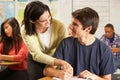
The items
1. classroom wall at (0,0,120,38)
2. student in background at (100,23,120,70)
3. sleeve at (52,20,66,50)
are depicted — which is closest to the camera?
sleeve at (52,20,66,50)

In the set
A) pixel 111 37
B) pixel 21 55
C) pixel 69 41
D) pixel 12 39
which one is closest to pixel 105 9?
pixel 111 37

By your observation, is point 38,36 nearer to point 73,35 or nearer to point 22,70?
point 73,35

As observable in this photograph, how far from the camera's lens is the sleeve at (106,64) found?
77.4 inches

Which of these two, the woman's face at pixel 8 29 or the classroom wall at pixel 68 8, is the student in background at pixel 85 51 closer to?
the woman's face at pixel 8 29

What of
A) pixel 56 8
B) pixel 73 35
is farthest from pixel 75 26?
pixel 56 8

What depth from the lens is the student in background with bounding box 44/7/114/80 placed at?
1.95 metres

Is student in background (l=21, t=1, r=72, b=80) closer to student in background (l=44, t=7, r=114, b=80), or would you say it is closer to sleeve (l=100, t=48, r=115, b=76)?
student in background (l=44, t=7, r=114, b=80)

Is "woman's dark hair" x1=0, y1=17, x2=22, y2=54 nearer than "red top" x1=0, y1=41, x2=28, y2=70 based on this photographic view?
No

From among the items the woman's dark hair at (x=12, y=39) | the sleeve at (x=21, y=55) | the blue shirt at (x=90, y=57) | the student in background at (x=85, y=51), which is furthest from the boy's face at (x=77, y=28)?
the woman's dark hair at (x=12, y=39)

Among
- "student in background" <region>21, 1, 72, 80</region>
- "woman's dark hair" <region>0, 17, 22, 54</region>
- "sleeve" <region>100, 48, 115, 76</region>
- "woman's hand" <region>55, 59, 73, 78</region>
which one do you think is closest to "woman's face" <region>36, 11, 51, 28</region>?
"student in background" <region>21, 1, 72, 80</region>

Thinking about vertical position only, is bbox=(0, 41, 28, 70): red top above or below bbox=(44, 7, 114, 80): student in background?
below

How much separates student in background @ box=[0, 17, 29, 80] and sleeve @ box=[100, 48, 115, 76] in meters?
1.65

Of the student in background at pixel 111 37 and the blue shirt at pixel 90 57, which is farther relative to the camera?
the student in background at pixel 111 37

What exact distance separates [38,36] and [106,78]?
0.72 metres
